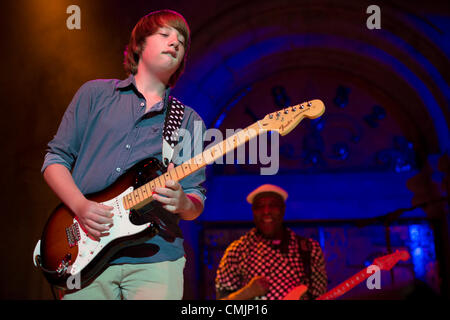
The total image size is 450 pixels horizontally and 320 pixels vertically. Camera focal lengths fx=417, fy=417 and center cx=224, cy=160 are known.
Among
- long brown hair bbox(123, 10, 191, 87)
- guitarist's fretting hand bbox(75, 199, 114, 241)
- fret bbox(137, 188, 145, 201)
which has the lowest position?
guitarist's fretting hand bbox(75, 199, 114, 241)

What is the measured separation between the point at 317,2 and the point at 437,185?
2691mm

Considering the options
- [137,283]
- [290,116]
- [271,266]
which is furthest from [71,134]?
[271,266]

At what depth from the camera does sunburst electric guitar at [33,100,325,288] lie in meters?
1.71

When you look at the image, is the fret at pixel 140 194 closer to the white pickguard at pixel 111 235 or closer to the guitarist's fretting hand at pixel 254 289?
the white pickguard at pixel 111 235

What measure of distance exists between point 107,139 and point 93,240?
0.45 meters

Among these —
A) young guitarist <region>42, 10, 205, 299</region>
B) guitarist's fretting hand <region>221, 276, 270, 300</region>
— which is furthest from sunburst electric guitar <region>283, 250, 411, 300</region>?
young guitarist <region>42, 10, 205, 299</region>

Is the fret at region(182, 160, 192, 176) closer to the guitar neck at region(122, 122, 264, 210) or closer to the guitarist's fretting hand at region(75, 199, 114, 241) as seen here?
the guitar neck at region(122, 122, 264, 210)

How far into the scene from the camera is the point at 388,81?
5.76 m

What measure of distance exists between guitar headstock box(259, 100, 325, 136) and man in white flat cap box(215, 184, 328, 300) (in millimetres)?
2453

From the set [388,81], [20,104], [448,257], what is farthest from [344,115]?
[20,104]

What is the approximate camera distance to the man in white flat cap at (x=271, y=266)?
13.2 feet

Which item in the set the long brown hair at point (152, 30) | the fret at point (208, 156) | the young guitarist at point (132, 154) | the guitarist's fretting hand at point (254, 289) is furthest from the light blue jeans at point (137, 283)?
the guitarist's fretting hand at point (254, 289)

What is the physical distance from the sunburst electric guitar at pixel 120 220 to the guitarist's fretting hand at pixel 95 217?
4 cm

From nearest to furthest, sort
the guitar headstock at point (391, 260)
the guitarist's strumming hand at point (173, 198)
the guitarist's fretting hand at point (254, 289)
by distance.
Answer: the guitarist's strumming hand at point (173, 198), the guitarist's fretting hand at point (254, 289), the guitar headstock at point (391, 260)
